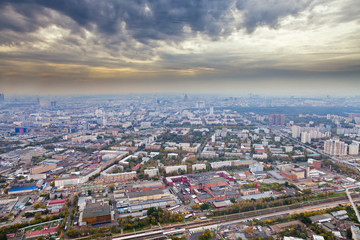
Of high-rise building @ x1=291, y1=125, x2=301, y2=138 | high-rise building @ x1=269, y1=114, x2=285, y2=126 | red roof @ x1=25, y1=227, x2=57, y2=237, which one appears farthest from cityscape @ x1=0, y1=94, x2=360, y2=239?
high-rise building @ x1=269, y1=114, x2=285, y2=126

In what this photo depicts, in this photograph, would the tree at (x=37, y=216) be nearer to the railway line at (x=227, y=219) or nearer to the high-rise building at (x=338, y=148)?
the railway line at (x=227, y=219)

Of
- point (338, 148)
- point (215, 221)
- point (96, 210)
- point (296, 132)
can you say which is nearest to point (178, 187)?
point (215, 221)

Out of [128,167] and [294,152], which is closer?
[128,167]

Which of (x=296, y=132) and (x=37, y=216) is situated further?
(x=296, y=132)

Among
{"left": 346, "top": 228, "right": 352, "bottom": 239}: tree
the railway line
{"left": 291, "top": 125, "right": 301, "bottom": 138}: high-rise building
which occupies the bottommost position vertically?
the railway line

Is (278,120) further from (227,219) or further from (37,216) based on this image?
(37,216)

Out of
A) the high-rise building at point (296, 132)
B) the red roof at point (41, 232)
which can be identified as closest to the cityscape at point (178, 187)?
the red roof at point (41, 232)

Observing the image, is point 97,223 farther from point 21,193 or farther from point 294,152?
point 294,152

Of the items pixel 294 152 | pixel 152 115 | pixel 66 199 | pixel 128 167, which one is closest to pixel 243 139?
pixel 294 152

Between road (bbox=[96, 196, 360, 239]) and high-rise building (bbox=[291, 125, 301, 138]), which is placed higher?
high-rise building (bbox=[291, 125, 301, 138])

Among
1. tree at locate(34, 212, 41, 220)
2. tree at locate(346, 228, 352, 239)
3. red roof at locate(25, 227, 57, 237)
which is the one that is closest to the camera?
tree at locate(346, 228, 352, 239)

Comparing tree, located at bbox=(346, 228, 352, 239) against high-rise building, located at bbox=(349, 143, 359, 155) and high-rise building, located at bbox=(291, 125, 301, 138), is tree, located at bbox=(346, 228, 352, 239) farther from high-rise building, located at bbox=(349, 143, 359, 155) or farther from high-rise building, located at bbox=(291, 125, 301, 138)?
high-rise building, located at bbox=(291, 125, 301, 138)
